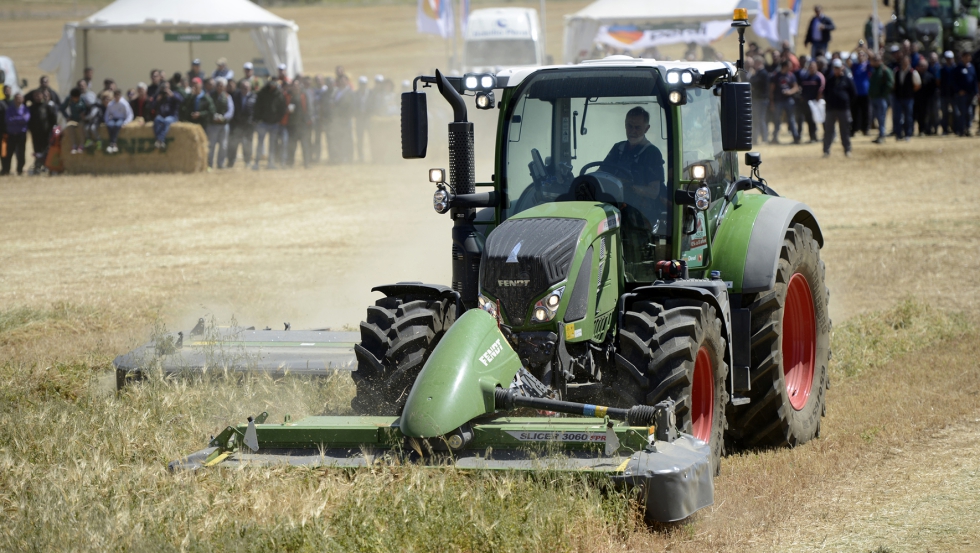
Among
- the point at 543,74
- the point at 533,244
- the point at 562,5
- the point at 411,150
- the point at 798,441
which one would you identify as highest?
the point at 562,5

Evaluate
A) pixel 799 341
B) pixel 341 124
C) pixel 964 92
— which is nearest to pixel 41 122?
pixel 341 124

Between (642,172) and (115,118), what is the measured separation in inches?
825

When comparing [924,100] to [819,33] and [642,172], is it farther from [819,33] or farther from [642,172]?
[642,172]

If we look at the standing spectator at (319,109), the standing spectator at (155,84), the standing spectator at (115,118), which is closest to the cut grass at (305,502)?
the standing spectator at (115,118)

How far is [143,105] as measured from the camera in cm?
2669

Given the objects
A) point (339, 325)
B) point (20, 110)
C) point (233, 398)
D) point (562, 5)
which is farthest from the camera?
point (562, 5)

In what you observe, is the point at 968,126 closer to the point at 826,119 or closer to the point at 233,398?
the point at 826,119

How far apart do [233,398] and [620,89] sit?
3.37 meters

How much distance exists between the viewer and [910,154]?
76.6ft

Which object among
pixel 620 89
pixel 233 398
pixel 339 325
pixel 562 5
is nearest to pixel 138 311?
pixel 339 325

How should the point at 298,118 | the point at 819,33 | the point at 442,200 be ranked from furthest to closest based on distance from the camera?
the point at 819,33 < the point at 298,118 < the point at 442,200

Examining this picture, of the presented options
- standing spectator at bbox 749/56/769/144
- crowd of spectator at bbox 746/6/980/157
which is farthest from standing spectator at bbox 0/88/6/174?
standing spectator at bbox 749/56/769/144

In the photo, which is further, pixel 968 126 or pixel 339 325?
pixel 968 126

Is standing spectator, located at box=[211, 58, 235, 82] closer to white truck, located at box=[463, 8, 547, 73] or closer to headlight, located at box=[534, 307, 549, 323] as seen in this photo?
white truck, located at box=[463, 8, 547, 73]
